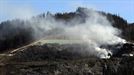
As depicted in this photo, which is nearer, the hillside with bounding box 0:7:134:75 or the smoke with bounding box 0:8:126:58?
the hillside with bounding box 0:7:134:75

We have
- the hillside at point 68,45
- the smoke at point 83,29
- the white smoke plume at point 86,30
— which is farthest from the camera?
the white smoke plume at point 86,30

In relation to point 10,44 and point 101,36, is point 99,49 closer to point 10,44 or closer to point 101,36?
point 101,36

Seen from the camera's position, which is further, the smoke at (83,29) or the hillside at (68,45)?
the smoke at (83,29)

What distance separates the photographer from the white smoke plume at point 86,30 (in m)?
101

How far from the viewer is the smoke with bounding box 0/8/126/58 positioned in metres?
101

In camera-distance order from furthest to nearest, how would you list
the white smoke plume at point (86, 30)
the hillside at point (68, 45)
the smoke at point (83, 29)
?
the white smoke plume at point (86, 30) < the smoke at point (83, 29) < the hillside at point (68, 45)

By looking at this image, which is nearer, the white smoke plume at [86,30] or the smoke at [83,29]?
the smoke at [83,29]

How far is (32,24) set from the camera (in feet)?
398

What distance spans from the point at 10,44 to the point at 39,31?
1029 centimetres

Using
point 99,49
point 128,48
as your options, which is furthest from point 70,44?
point 128,48

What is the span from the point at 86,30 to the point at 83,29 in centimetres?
106

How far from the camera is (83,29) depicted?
111250 millimetres

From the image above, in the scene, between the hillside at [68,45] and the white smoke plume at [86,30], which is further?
the white smoke plume at [86,30]

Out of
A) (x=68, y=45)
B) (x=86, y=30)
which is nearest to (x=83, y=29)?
(x=86, y=30)
